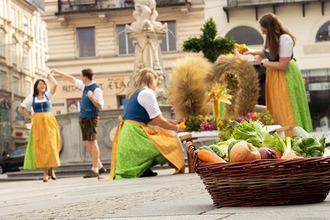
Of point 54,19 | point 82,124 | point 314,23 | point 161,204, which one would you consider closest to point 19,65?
point 54,19

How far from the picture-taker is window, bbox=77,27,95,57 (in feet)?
139

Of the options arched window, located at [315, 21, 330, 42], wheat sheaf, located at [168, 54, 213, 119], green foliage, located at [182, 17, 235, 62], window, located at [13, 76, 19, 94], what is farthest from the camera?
window, located at [13, 76, 19, 94]

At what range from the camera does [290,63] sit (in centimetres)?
905

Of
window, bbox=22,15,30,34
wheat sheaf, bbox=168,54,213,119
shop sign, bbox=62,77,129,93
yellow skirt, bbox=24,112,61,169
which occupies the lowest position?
yellow skirt, bbox=24,112,61,169

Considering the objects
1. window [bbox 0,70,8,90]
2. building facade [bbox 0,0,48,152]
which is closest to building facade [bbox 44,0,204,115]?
window [bbox 0,70,8,90]

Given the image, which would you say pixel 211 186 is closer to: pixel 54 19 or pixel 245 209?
pixel 245 209

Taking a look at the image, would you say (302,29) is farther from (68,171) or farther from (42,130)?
(42,130)

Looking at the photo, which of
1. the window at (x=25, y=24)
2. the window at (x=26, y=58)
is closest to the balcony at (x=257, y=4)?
the window at (x=26, y=58)

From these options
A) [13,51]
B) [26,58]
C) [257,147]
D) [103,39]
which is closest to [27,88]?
[26,58]

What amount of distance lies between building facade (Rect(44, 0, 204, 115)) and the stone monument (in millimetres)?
20085

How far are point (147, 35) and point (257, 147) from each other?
15408 mm

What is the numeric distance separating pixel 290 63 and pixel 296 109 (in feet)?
1.67

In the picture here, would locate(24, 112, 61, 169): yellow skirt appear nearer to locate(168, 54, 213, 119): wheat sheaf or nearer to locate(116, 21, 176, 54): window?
locate(168, 54, 213, 119): wheat sheaf

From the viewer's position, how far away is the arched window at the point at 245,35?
39.3 metres
